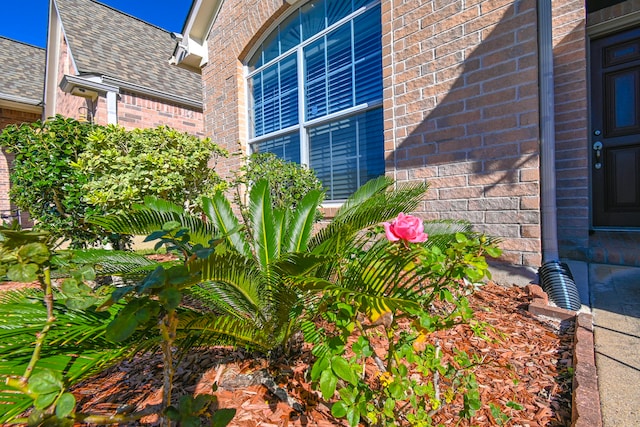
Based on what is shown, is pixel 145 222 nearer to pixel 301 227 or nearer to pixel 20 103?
pixel 301 227

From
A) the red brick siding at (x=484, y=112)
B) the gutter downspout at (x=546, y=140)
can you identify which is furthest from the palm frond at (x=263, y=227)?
the gutter downspout at (x=546, y=140)

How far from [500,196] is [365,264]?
7.57ft

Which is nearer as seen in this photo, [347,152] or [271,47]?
[347,152]

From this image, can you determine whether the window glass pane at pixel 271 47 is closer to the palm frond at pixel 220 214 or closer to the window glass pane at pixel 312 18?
the window glass pane at pixel 312 18

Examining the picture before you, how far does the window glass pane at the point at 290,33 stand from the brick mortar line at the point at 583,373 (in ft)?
17.2

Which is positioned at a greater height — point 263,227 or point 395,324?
point 263,227

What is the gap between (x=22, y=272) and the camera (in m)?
0.88

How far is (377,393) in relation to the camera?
3.96 ft

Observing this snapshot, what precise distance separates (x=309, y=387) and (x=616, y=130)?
5.06 metres

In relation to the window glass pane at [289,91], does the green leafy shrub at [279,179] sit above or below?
below

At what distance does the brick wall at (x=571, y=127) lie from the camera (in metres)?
3.40

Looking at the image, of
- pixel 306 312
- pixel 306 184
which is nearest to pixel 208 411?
pixel 306 312

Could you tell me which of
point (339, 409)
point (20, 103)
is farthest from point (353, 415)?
point (20, 103)

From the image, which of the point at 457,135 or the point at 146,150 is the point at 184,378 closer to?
the point at 146,150
